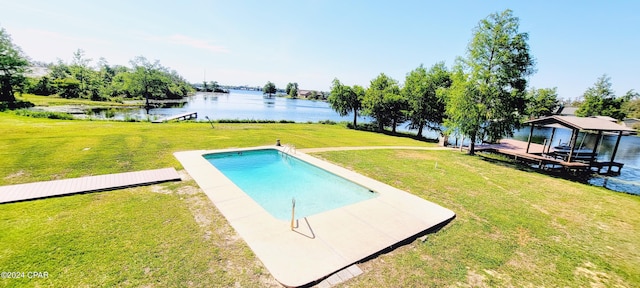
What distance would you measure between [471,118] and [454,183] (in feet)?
24.6

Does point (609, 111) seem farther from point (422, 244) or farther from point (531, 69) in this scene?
point (422, 244)

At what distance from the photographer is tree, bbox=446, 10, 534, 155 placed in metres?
15.0

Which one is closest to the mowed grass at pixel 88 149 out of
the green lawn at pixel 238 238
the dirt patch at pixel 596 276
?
the green lawn at pixel 238 238

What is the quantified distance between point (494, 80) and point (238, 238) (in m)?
16.9

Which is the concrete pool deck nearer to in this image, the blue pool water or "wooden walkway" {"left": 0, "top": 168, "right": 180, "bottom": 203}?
Result: the blue pool water

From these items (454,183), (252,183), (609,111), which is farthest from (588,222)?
(609,111)

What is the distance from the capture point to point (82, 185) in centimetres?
779

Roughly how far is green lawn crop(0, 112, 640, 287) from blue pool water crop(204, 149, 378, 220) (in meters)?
1.87

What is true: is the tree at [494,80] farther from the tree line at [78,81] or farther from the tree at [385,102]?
the tree line at [78,81]

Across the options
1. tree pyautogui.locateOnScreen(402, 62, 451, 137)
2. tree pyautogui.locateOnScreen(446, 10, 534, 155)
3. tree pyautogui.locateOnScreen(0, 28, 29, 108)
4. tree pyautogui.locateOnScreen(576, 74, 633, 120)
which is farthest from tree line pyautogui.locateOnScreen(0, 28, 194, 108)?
tree pyautogui.locateOnScreen(576, 74, 633, 120)

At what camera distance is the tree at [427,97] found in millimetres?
29469

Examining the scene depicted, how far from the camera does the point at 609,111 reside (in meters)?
46.6

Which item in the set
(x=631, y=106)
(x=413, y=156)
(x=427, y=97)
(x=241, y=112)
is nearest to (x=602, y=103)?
(x=631, y=106)

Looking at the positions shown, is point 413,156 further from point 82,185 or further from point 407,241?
point 82,185
